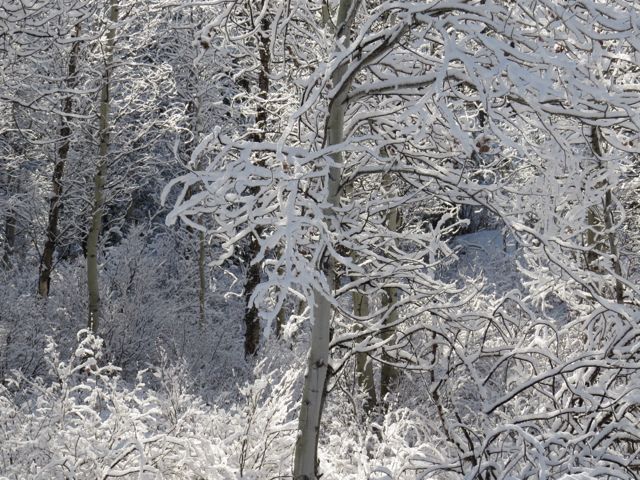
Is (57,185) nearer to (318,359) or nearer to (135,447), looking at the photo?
(135,447)

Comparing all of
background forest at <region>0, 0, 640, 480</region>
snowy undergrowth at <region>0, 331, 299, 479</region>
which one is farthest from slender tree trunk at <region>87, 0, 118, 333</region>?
snowy undergrowth at <region>0, 331, 299, 479</region>

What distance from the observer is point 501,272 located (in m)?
18.9

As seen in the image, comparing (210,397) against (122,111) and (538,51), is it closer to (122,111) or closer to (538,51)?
(122,111)

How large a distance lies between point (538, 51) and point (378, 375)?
9.26 m

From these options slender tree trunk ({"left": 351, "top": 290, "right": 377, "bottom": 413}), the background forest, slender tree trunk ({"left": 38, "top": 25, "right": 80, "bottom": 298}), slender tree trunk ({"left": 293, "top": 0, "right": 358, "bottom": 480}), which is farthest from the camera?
slender tree trunk ({"left": 38, "top": 25, "right": 80, "bottom": 298})

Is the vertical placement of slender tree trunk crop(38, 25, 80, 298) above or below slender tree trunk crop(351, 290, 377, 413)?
above

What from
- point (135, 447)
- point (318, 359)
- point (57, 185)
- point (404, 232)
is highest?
point (57, 185)

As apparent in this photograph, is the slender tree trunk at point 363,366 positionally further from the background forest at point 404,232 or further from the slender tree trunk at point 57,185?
the slender tree trunk at point 57,185

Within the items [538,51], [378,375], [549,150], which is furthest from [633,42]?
[378,375]

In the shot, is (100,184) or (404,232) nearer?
(404,232)

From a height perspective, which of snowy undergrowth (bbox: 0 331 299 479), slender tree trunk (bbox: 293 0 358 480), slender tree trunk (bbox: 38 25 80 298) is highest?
slender tree trunk (bbox: 38 25 80 298)

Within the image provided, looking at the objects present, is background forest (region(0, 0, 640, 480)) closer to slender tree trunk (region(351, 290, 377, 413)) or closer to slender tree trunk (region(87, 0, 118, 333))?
slender tree trunk (region(351, 290, 377, 413))

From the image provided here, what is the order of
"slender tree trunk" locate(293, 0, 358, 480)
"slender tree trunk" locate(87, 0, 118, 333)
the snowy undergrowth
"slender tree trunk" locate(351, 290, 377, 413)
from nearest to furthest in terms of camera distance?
"slender tree trunk" locate(293, 0, 358, 480)
the snowy undergrowth
"slender tree trunk" locate(351, 290, 377, 413)
"slender tree trunk" locate(87, 0, 118, 333)

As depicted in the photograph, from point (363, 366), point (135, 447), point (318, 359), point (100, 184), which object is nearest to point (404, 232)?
point (318, 359)
